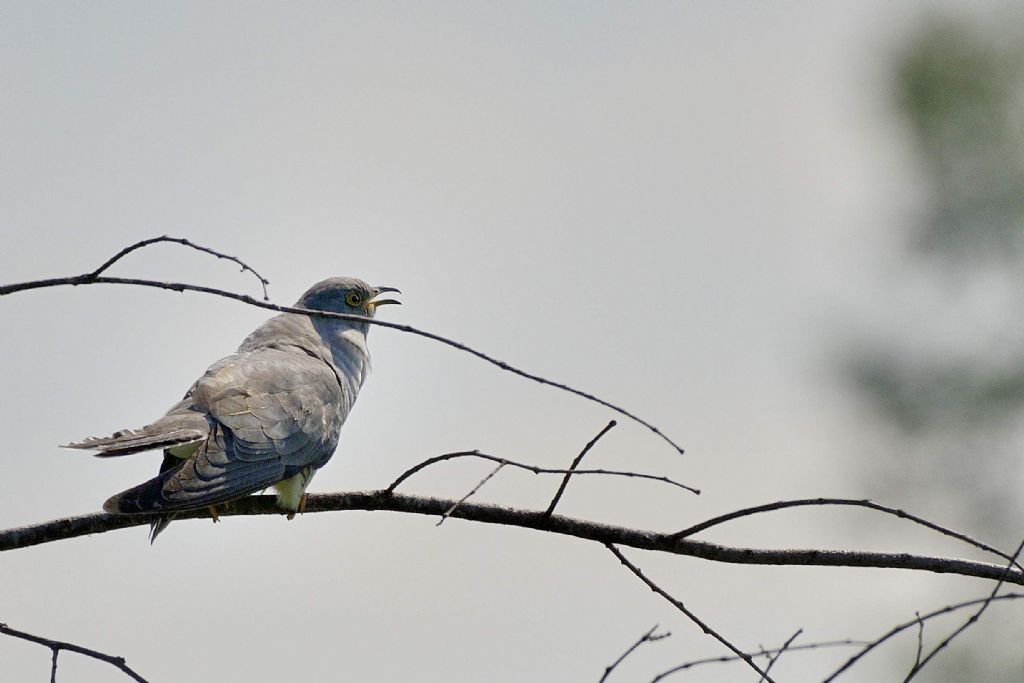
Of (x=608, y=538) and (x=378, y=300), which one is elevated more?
(x=378, y=300)

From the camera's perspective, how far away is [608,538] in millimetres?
Answer: 3457

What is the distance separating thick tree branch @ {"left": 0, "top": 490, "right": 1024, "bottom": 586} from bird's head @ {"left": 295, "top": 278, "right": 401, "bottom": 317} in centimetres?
306

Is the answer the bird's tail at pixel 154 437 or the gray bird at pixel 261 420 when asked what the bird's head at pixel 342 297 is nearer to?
the gray bird at pixel 261 420

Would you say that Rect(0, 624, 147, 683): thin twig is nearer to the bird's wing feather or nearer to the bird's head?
the bird's wing feather

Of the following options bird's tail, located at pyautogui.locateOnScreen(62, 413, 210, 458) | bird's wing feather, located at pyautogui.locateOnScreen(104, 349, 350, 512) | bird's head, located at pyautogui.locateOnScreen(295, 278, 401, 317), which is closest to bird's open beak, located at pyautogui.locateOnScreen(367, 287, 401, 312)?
bird's head, located at pyautogui.locateOnScreen(295, 278, 401, 317)

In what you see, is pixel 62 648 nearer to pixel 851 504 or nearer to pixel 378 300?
pixel 851 504

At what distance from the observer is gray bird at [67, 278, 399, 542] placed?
14.1ft

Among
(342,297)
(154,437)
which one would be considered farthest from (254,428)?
(342,297)

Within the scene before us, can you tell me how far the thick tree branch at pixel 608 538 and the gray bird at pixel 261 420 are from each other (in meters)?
0.19

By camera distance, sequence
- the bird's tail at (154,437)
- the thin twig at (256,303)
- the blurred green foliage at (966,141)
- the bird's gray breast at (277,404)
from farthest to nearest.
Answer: the blurred green foliage at (966,141)
the bird's gray breast at (277,404)
the bird's tail at (154,437)
the thin twig at (256,303)

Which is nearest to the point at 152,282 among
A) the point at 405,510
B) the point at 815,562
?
the point at 405,510

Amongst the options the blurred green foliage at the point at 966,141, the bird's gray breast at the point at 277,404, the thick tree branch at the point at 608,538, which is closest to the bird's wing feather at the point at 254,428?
the bird's gray breast at the point at 277,404

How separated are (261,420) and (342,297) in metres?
1.63

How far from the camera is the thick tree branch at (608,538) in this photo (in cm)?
334
